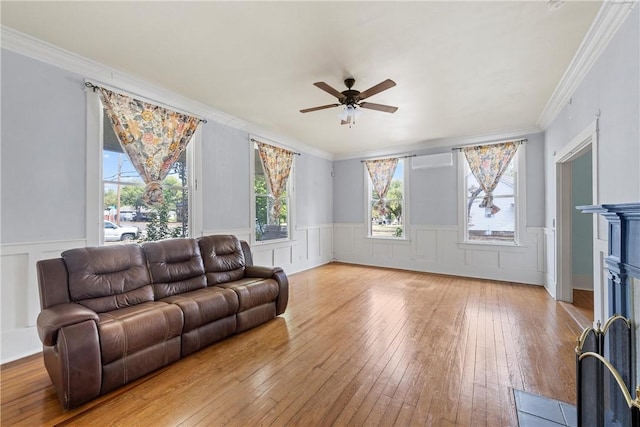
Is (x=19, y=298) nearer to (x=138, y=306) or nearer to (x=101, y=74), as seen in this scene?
(x=138, y=306)

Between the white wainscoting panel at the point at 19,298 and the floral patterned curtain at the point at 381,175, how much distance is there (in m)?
5.66

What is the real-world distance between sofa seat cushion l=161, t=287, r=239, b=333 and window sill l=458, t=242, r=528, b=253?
464 centimetres

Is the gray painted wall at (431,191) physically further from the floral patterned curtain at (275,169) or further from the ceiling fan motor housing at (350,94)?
the ceiling fan motor housing at (350,94)

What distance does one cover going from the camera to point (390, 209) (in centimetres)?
652

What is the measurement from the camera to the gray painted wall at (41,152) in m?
2.46

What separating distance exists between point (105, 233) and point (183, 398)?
6.93 feet

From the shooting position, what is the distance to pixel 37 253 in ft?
8.55

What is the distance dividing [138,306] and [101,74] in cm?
248

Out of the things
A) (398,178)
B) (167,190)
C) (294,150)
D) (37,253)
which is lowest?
(37,253)

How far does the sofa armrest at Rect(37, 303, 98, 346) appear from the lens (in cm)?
187

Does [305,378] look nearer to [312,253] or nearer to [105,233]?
[105,233]

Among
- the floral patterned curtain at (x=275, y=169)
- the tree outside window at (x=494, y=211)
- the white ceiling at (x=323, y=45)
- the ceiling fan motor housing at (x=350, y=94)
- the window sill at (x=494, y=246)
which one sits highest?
the white ceiling at (x=323, y=45)

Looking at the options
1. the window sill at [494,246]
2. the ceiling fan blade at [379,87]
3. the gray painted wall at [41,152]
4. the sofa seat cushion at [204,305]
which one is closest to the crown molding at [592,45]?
the ceiling fan blade at [379,87]

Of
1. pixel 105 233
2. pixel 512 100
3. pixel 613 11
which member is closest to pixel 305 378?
pixel 105 233
